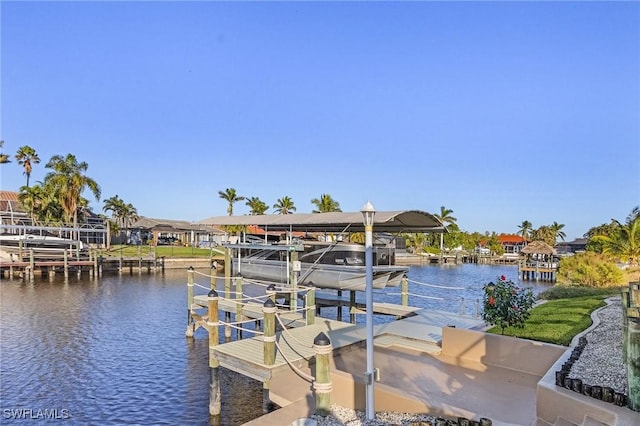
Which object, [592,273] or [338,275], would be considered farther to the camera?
[592,273]

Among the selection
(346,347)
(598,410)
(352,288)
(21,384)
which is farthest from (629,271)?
(21,384)

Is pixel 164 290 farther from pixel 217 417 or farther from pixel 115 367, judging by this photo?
pixel 217 417

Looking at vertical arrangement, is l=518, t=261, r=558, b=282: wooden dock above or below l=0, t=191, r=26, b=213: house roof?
below

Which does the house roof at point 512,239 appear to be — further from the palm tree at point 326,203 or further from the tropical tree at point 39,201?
the tropical tree at point 39,201

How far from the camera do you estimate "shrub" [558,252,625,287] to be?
69.0ft

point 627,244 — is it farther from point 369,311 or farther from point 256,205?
point 256,205

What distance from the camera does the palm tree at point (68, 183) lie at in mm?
49031

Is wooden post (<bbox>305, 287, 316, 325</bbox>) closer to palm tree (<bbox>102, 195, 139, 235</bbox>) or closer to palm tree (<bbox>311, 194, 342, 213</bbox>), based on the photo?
palm tree (<bbox>311, 194, 342, 213</bbox>)

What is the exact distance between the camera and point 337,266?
47.6 feet

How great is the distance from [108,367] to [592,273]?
22.1 m

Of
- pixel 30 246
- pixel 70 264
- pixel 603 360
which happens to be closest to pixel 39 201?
pixel 30 246

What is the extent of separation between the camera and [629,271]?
23.8 m

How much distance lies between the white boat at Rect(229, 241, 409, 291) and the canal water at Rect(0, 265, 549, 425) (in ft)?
3.45

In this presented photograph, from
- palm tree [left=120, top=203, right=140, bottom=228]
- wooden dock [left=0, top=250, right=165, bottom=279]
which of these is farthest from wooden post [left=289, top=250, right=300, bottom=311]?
palm tree [left=120, top=203, right=140, bottom=228]
